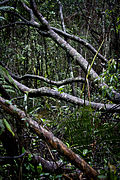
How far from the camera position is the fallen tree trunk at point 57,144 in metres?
0.64

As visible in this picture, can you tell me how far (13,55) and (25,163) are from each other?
228cm

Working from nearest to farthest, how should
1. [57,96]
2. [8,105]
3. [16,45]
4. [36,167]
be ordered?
[8,105], [36,167], [57,96], [16,45]

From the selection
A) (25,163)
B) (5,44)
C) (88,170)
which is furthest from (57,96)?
(5,44)

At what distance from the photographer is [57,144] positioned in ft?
2.24

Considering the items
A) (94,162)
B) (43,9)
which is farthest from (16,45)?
(94,162)

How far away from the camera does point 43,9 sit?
315 centimetres

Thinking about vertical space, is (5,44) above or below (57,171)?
above

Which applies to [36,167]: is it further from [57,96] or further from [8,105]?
[57,96]

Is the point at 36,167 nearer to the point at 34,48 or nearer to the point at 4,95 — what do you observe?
the point at 4,95

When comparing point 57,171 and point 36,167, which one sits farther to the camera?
point 36,167

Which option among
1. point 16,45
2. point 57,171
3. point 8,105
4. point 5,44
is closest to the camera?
point 8,105

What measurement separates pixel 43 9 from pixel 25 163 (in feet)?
10.0

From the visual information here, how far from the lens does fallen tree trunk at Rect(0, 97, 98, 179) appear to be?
2.11 ft

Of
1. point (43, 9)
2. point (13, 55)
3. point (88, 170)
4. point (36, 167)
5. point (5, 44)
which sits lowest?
point (36, 167)
